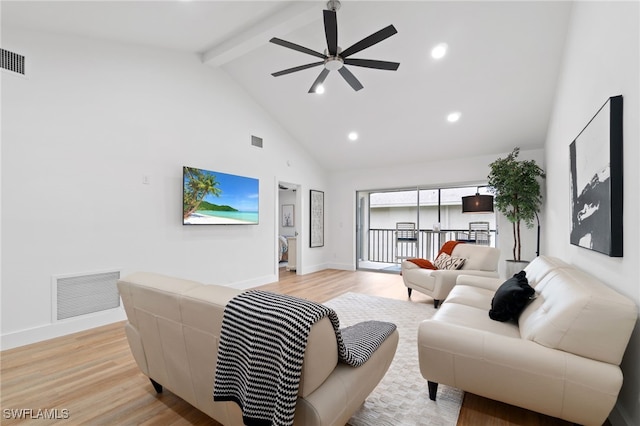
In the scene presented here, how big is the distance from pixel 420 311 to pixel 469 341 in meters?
2.18

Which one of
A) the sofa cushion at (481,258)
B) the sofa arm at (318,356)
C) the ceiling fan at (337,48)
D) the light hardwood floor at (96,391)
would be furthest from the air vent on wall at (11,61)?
the sofa cushion at (481,258)

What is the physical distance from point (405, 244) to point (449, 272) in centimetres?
362

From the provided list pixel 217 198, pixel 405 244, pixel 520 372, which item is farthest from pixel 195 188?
pixel 405 244

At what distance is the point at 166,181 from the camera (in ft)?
12.5

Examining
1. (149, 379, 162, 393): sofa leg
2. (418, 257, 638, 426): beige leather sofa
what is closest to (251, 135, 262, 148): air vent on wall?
(149, 379, 162, 393): sofa leg

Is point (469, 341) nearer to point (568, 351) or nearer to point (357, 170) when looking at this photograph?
point (568, 351)

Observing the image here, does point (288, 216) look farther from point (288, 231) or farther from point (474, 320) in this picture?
point (474, 320)

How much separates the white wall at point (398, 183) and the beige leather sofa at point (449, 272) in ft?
5.35

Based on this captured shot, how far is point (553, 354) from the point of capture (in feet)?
4.62

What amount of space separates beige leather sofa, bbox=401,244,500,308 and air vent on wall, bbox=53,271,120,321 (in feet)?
12.1

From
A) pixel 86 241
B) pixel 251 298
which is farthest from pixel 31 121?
pixel 251 298

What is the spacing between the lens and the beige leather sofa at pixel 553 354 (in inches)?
51.4

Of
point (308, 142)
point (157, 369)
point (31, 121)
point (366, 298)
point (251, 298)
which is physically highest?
point (308, 142)

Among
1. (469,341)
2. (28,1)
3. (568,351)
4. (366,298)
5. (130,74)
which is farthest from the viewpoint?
(366,298)
